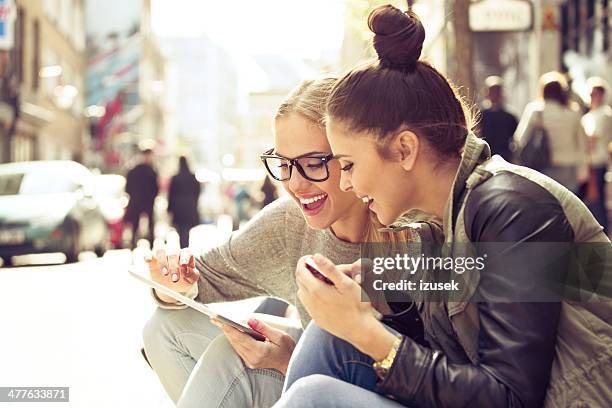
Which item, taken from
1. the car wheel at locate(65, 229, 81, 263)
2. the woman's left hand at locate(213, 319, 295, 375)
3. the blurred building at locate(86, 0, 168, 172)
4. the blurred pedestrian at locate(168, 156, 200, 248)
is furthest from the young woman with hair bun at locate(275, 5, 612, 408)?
the blurred building at locate(86, 0, 168, 172)

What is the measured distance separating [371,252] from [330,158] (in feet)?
1.01

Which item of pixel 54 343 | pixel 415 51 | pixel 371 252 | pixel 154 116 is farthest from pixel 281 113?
pixel 154 116

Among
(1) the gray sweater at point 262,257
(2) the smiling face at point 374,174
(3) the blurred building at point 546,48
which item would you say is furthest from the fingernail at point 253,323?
(3) the blurred building at point 546,48

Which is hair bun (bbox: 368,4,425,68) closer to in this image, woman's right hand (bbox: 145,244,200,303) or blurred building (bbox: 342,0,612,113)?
woman's right hand (bbox: 145,244,200,303)

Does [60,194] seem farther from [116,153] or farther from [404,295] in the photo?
[116,153]

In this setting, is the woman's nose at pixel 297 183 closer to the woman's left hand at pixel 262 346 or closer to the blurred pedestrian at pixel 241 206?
the woman's left hand at pixel 262 346

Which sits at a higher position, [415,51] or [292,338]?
[415,51]

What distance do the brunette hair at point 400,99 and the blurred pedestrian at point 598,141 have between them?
21.7ft

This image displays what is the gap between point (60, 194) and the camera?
13.4 metres

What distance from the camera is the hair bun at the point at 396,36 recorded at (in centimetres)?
192

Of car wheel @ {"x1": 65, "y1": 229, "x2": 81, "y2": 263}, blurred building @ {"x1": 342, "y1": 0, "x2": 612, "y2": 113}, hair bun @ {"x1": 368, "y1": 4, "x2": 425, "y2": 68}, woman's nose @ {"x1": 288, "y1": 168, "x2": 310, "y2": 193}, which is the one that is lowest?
car wheel @ {"x1": 65, "y1": 229, "x2": 81, "y2": 263}

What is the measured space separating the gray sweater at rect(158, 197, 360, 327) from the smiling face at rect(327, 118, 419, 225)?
757 mm

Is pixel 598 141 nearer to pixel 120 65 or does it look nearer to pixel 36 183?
pixel 36 183

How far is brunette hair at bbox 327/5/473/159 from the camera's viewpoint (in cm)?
185
